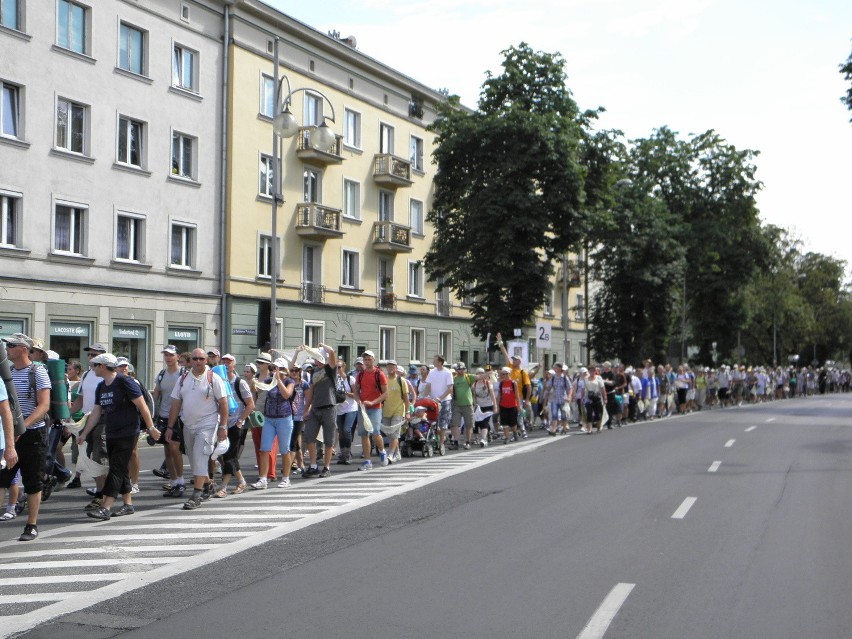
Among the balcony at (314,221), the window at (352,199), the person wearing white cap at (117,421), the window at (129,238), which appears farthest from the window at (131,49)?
the person wearing white cap at (117,421)

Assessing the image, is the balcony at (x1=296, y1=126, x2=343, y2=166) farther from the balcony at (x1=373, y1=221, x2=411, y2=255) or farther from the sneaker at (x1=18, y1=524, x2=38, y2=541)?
the sneaker at (x1=18, y1=524, x2=38, y2=541)

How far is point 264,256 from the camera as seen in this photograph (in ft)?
125

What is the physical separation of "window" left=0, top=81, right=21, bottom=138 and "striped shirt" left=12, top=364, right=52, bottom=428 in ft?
63.1

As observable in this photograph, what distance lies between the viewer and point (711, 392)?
1866 inches

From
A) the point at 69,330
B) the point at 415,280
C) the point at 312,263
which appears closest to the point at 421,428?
the point at 69,330

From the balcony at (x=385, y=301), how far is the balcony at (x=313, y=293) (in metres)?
4.61

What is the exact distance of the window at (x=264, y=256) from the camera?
37.5m

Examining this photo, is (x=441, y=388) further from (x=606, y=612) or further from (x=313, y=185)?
(x=313, y=185)

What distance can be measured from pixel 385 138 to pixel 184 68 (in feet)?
43.0

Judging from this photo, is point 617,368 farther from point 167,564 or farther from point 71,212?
point 167,564

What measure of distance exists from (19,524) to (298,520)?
113 inches

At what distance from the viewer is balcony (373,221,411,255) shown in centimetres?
4441

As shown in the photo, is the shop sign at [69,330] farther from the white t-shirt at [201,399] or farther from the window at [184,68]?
the white t-shirt at [201,399]

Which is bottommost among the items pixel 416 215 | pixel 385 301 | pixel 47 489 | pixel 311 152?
pixel 47 489
